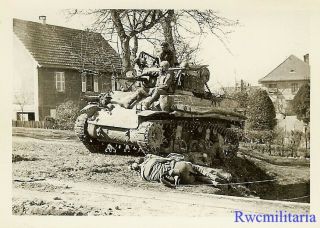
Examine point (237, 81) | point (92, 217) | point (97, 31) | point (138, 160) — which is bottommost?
point (92, 217)

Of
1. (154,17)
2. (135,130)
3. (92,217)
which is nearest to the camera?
(92,217)

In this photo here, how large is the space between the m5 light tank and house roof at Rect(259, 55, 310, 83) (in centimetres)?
69

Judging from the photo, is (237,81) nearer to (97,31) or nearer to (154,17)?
(154,17)

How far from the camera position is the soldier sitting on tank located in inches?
261

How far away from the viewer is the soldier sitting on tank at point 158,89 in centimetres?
663

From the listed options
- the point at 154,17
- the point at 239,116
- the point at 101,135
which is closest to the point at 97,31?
the point at 154,17

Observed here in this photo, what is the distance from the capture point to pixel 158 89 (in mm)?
6637

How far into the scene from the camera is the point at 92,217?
5738 millimetres

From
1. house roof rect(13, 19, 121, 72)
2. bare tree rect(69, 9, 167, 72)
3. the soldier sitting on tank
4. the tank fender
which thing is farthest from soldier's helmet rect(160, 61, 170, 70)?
the tank fender

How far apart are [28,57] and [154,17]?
3.76ft

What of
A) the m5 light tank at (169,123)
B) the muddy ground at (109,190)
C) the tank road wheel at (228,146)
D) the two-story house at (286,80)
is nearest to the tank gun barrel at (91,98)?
the m5 light tank at (169,123)

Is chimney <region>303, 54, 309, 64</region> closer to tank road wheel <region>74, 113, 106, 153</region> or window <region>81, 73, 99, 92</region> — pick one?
window <region>81, 73, 99, 92</region>

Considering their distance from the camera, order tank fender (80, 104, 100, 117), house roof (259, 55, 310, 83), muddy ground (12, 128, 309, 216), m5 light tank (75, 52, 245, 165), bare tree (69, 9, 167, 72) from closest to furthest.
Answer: muddy ground (12, 128, 309, 216), house roof (259, 55, 310, 83), bare tree (69, 9, 167, 72), m5 light tank (75, 52, 245, 165), tank fender (80, 104, 100, 117)

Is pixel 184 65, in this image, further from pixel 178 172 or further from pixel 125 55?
pixel 178 172
